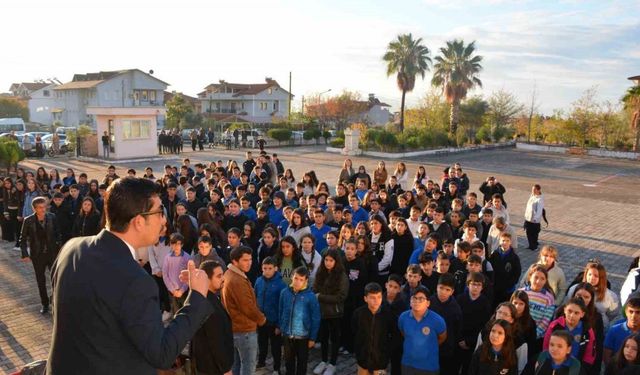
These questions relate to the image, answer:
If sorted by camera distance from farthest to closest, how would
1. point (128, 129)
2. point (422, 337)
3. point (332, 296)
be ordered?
point (128, 129)
point (332, 296)
point (422, 337)

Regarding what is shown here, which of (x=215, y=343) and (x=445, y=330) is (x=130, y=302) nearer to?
(x=215, y=343)

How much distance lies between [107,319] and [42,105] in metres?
85.5

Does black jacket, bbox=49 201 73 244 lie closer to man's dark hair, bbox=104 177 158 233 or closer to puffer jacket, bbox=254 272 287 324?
puffer jacket, bbox=254 272 287 324

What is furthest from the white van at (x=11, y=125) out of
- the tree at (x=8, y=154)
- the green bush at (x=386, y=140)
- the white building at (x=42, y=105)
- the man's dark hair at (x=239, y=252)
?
the man's dark hair at (x=239, y=252)

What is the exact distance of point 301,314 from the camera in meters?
5.21

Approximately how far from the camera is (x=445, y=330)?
15.7 feet

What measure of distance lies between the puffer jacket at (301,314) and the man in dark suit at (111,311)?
327 centimetres

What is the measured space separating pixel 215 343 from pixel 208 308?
230 centimetres

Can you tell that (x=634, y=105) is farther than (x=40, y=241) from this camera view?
Yes

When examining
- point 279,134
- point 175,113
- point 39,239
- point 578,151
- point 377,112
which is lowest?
point 39,239

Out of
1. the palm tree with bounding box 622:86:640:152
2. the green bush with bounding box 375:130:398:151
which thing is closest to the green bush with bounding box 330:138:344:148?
the green bush with bounding box 375:130:398:151

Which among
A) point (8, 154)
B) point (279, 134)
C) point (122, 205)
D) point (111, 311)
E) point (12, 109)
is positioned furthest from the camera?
point (12, 109)

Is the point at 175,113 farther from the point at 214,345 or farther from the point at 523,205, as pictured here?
the point at 214,345

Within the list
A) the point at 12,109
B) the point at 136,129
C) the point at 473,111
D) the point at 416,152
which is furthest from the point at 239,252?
the point at 12,109
